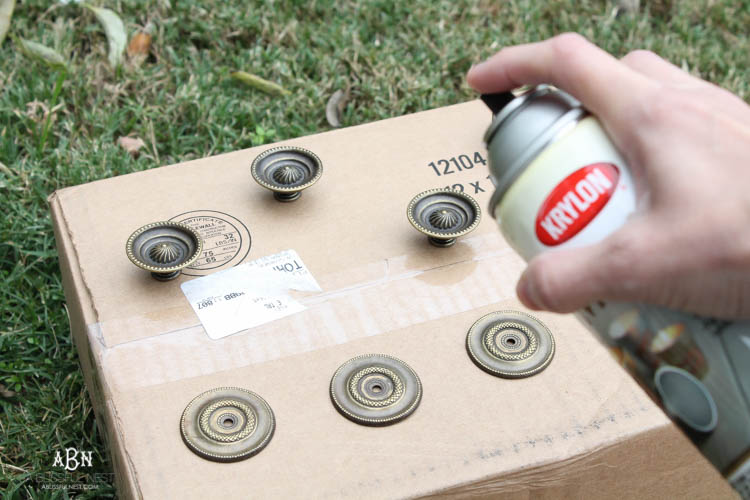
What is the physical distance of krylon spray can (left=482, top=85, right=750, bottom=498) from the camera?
3.08 feet

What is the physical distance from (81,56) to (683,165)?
2357mm

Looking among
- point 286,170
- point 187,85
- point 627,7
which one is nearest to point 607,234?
point 286,170

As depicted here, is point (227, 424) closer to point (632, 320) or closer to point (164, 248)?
point (164, 248)

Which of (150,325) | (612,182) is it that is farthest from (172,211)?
(612,182)

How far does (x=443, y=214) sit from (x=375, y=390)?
414 mm

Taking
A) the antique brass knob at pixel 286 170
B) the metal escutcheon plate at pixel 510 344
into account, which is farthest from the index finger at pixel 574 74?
the antique brass knob at pixel 286 170

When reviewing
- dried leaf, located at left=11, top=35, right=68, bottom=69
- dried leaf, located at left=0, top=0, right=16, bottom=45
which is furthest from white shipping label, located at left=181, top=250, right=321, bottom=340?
dried leaf, located at left=0, top=0, right=16, bottom=45

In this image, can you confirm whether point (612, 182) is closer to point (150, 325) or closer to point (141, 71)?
point (150, 325)

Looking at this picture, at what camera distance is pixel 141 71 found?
2.61m

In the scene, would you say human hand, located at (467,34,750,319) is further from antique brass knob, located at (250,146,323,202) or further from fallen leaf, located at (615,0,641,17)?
fallen leaf, located at (615,0,641,17)

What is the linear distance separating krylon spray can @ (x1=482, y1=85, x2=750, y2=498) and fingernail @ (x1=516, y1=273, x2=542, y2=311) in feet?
0.17

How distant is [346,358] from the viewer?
1356 millimetres

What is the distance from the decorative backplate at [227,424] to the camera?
3.95 feet

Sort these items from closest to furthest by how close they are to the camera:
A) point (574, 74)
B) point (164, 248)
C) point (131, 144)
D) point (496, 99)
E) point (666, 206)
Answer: point (666, 206) < point (574, 74) < point (496, 99) < point (164, 248) < point (131, 144)
